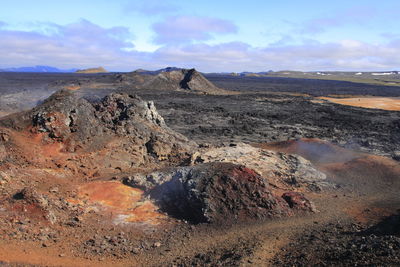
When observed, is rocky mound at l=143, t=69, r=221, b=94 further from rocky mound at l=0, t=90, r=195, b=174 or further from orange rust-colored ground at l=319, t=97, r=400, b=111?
rocky mound at l=0, t=90, r=195, b=174

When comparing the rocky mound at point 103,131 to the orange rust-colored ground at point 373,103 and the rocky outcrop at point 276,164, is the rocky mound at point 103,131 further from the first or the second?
the orange rust-colored ground at point 373,103

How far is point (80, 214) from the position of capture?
981 cm

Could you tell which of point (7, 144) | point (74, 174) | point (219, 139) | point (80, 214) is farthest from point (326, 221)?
point (219, 139)

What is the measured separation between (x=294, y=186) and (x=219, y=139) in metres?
11.4

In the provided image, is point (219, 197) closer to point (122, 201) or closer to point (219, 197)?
point (219, 197)

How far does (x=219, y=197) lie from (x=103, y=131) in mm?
6678

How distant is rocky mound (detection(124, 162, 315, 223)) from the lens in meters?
10.2

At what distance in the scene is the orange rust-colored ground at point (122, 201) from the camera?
10156 mm

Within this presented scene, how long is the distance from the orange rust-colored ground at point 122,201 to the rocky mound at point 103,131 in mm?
2232

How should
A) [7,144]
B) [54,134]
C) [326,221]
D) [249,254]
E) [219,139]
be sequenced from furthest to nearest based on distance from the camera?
[219,139] → [54,134] → [7,144] → [326,221] → [249,254]

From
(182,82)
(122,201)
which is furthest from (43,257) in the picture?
(182,82)

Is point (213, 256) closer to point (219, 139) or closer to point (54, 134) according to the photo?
point (54, 134)

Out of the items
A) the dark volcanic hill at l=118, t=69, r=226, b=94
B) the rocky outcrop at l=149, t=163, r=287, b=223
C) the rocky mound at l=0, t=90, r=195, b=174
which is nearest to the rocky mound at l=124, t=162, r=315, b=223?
the rocky outcrop at l=149, t=163, r=287, b=223

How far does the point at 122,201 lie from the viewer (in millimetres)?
10906
